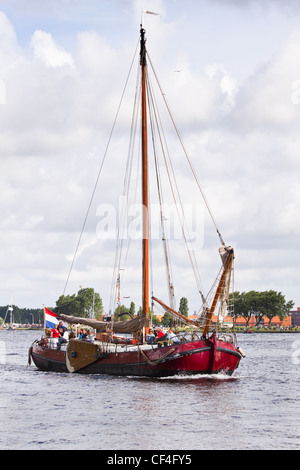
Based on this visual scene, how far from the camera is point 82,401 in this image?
39.5 meters

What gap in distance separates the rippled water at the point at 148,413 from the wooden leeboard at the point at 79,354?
0.84 m

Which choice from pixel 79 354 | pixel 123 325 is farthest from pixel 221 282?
pixel 79 354

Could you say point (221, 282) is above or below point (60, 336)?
above

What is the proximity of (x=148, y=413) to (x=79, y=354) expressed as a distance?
18.7m

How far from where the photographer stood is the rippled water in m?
28.3

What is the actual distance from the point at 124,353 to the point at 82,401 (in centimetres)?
974

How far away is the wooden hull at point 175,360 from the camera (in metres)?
46.2

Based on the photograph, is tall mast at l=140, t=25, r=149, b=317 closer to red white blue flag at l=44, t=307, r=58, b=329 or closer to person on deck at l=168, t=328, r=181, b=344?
person on deck at l=168, t=328, r=181, b=344

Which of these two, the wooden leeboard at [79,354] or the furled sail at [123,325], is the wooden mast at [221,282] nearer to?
the furled sail at [123,325]

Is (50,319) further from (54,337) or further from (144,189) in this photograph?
(144,189)

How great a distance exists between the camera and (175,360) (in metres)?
46.5
